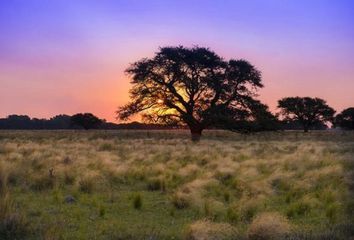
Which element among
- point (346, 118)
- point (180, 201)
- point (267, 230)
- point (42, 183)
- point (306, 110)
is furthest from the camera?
point (346, 118)

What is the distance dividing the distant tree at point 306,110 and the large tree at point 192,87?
3480cm

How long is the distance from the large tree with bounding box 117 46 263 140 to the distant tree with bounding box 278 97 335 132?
114 feet

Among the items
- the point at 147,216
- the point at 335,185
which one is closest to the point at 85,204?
the point at 147,216

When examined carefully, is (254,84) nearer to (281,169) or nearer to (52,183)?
(281,169)

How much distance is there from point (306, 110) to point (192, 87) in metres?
38.9

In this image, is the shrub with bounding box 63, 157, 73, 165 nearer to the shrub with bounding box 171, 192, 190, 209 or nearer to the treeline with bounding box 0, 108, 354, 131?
the shrub with bounding box 171, 192, 190, 209

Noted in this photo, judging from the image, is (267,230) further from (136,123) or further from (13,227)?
(136,123)

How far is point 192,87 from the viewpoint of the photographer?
142 feet

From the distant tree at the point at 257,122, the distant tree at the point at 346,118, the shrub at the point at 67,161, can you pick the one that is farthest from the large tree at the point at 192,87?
the distant tree at the point at 346,118

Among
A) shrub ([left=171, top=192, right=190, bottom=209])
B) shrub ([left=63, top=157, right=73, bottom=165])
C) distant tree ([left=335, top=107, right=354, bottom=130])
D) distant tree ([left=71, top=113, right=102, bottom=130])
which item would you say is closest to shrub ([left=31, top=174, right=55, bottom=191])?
shrub ([left=171, top=192, right=190, bottom=209])

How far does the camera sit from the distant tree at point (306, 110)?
77500mm

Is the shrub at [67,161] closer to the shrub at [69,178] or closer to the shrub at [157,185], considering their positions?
the shrub at [69,178]

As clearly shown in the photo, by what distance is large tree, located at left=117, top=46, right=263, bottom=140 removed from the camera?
4297 cm

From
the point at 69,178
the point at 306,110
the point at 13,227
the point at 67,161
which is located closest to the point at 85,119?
the point at 306,110
